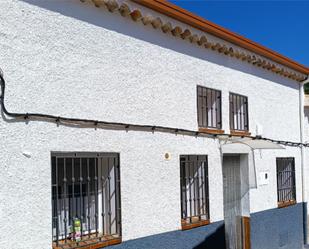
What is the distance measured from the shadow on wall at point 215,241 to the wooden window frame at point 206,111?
188 centimetres

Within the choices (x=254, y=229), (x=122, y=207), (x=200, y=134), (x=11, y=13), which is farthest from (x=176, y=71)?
(x=254, y=229)

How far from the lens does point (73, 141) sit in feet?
17.9

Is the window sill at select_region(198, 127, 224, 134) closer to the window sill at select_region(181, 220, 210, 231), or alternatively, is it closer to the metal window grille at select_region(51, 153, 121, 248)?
the window sill at select_region(181, 220, 210, 231)

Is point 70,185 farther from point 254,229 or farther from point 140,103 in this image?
point 254,229

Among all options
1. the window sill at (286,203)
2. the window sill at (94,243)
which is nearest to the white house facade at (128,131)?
the window sill at (94,243)

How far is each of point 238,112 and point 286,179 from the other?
10.2 ft

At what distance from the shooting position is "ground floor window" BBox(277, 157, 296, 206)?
442 inches

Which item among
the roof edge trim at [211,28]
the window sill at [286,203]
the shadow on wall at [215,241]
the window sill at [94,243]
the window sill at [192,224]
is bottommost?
the shadow on wall at [215,241]

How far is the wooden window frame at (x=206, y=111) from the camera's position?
820 centimetres

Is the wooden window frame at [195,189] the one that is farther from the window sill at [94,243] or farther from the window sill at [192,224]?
the window sill at [94,243]

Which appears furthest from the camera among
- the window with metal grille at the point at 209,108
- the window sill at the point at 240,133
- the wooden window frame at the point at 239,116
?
the wooden window frame at the point at 239,116

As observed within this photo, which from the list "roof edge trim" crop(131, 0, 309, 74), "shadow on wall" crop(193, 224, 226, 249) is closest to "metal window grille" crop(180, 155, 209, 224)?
"shadow on wall" crop(193, 224, 226, 249)

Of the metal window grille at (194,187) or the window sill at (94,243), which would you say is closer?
the window sill at (94,243)

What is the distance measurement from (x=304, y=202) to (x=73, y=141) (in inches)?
344
